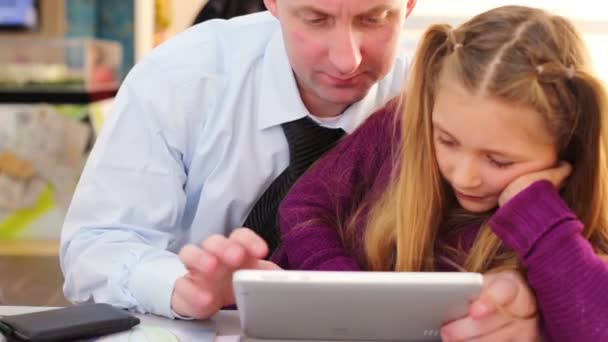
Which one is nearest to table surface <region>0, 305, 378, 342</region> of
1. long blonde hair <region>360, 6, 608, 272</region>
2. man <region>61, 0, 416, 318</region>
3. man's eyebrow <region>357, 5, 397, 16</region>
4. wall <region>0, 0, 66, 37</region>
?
man <region>61, 0, 416, 318</region>

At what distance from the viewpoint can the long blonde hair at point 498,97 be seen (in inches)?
40.6

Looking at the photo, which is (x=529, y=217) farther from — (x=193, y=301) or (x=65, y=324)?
(x=65, y=324)

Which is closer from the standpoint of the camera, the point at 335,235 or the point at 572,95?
the point at 572,95

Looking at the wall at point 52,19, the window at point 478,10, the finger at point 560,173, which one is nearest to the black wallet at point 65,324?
the finger at point 560,173

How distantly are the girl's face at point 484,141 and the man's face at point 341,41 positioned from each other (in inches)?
7.4

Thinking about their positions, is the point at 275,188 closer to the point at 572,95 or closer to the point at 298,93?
the point at 298,93

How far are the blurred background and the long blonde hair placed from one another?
184 centimetres

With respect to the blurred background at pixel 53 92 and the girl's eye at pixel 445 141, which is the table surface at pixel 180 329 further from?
the blurred background at pixel 53 92

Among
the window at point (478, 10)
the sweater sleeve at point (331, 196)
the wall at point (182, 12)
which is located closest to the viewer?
the sweater sleeve at point (331, 196)

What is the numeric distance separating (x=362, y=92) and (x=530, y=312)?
47 cm

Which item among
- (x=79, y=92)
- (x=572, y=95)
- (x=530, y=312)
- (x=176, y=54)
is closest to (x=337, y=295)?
(x=530, y=312)

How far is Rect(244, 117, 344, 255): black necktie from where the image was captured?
1.38m

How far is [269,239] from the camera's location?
1.40 metres

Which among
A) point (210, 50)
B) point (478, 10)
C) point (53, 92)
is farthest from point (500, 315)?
point (53, 92)
